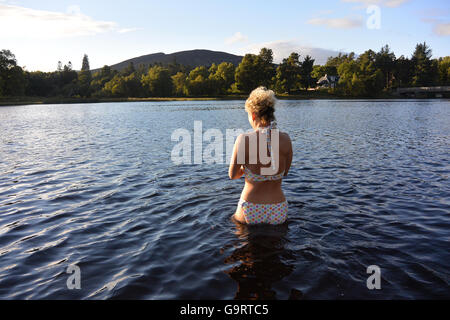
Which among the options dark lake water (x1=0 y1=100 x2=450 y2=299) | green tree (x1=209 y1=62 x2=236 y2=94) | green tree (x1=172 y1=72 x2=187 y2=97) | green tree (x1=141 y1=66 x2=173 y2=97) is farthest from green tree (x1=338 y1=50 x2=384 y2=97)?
dark lake water (x1=0 y1=100 x2=450 y2=299)

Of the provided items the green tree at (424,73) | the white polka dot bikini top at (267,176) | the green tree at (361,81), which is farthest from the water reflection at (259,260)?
the green tree at (424,73)

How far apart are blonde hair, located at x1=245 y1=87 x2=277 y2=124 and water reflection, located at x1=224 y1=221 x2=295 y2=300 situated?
8.56 feet

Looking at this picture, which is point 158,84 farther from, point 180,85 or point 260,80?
point 260,80

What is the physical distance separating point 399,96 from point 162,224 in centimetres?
15624

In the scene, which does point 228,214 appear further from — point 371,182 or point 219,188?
point 371,182

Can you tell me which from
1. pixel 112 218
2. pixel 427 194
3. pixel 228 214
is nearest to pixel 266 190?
pixel 228 214

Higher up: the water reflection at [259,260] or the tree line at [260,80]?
the tree line at [260,80]

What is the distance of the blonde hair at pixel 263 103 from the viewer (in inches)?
231

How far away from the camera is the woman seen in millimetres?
6051

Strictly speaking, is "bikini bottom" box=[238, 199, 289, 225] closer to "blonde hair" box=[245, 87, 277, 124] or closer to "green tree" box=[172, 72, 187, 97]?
"blonde hair" box=[245, 87, 277, 124]

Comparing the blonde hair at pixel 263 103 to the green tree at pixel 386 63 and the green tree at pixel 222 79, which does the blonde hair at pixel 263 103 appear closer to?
the green tree at pixel 222 79

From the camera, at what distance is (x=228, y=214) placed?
859 centimetres

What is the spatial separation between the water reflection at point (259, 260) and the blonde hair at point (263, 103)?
261cm

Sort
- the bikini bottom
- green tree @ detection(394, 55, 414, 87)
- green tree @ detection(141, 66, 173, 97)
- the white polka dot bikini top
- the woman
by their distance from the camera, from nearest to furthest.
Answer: the woman, the white polka dot bikini top, the bikini bottom, green tree @ detection(141, 66, 173, 97), green tree @ detection(394, 55, 414, 87)
